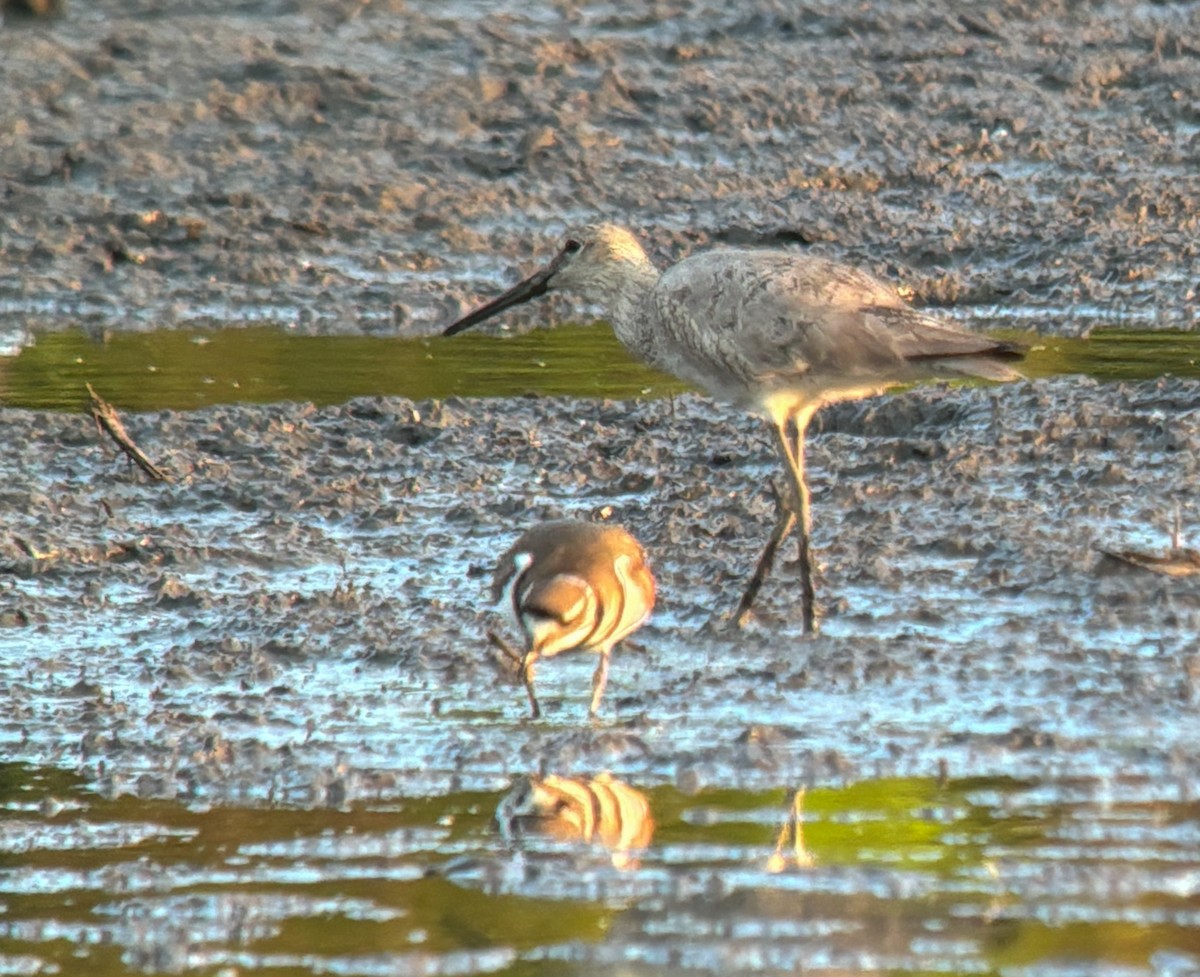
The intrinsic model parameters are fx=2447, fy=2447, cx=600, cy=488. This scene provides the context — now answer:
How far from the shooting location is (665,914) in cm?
439

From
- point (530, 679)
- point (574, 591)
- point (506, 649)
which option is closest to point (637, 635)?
point (506, 649)

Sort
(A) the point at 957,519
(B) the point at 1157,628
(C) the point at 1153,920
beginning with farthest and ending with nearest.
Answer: (A) the point at 957,519
(B) the point at 1157,628
(C) the point at 1153,920

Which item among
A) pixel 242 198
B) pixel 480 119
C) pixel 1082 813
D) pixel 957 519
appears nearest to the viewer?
pixel 1082 813

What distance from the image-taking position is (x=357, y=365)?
9.71m

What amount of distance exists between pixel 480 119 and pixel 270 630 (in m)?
6.91

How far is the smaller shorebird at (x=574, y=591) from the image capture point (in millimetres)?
5570

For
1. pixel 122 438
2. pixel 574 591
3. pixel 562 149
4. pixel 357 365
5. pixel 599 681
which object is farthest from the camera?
pixel 562 149

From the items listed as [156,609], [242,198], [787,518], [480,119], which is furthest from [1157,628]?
[480,119]

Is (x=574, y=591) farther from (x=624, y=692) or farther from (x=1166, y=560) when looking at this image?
(x=1166, y=560)

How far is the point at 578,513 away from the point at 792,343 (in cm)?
133

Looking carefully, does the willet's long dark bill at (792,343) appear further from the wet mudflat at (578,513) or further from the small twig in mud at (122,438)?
the small twig in mud at (122,438)

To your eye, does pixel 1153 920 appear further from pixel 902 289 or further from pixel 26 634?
pixel 902 289

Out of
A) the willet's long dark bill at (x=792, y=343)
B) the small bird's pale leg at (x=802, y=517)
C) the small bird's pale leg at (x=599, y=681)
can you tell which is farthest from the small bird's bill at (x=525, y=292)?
the small bird's pale leg at (x=599, y=681)

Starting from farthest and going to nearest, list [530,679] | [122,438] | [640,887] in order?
[122,438] < [530,679] < [640,887]
